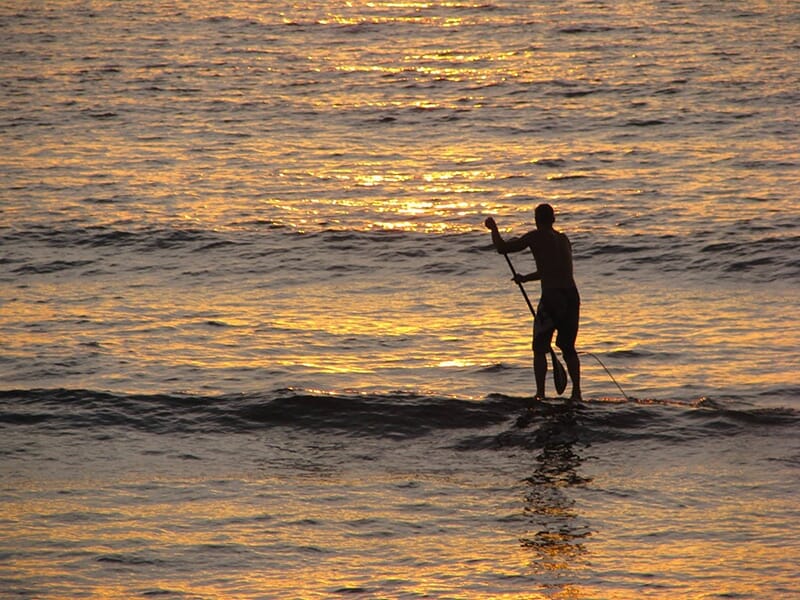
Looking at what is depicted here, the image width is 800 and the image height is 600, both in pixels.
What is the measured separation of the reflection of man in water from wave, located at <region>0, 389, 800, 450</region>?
0.61 m

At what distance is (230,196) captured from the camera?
79.9ft

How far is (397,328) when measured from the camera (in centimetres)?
1652

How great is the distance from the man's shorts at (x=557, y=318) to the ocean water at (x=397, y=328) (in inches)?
29.8

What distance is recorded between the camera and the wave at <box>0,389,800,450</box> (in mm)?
12875

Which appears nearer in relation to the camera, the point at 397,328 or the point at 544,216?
the point at 544,216

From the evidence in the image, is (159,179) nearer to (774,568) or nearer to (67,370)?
(67,370)

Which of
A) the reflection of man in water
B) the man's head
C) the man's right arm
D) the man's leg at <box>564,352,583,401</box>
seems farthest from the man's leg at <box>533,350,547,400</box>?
the man's head

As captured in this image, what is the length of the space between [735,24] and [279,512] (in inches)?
1217

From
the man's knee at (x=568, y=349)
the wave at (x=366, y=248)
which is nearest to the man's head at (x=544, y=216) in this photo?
the man's knee at (x=568, y=349)

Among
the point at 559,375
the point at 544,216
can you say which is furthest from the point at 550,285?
the point at 559,375

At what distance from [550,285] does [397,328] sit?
3.92 m

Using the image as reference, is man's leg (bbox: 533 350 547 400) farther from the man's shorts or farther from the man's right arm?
the man's right arm

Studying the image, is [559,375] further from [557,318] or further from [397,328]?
[397,328]

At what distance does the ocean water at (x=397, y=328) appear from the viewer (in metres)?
10.2
